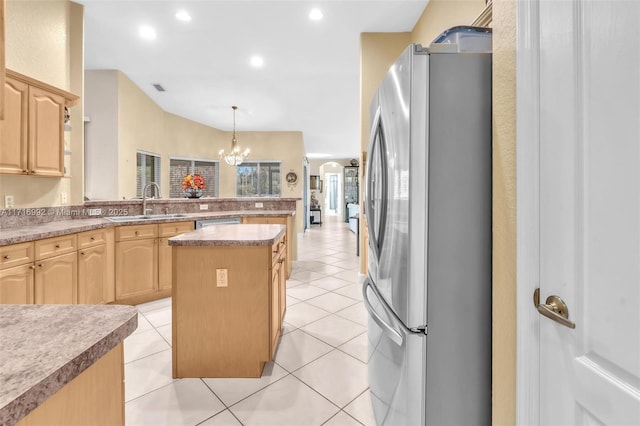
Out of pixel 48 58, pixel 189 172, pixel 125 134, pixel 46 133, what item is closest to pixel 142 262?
pixel 46 133

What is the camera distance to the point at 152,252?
3.37 meters

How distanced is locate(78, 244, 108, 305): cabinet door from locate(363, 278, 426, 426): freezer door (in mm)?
2624

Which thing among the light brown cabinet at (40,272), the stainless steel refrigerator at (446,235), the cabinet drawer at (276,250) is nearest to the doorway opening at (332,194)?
the cabinet drawer at (276,250)

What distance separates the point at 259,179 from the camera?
30.4 feet

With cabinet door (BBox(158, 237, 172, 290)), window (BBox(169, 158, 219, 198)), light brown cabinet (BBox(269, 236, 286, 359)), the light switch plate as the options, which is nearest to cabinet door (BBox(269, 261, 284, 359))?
light brown cabinet (BBox(269, 236, 286, 359))

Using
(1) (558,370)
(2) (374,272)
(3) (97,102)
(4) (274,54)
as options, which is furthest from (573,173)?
Result: (3) (97,102)

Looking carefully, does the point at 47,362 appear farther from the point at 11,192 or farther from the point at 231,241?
the point at 11,192

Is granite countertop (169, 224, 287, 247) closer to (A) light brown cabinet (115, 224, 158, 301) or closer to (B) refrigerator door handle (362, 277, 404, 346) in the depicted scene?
(B) refrigerator door handle (362, 277, 404, 346)

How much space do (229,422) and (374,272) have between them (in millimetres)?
1098

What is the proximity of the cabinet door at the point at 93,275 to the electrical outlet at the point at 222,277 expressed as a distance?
1.67 m

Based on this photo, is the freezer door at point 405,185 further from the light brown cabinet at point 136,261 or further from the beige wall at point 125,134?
the beige wall at point 125,134

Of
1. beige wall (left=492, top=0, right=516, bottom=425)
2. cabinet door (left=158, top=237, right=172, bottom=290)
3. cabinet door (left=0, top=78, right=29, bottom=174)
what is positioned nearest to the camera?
beige wall (left=492, top=0, right=516, bottom=425)

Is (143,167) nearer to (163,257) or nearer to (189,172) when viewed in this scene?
(189,172)

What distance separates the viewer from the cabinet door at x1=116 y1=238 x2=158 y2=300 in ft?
10.4
